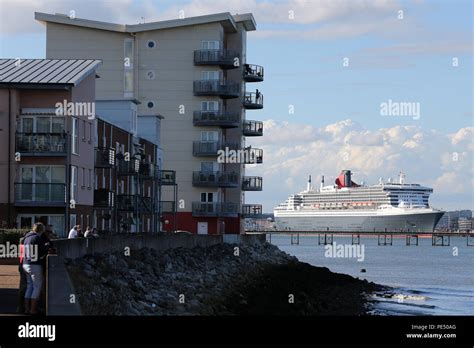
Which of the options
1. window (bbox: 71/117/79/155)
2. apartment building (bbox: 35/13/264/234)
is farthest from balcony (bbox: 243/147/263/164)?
window (bbox: 71/117/79/155)

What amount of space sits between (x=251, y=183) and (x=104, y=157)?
105 feet

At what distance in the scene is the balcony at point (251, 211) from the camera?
87125mm

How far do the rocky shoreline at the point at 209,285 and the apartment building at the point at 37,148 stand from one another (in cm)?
629

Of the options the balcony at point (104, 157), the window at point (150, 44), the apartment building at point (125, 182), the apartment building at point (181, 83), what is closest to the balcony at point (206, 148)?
the apartment building at point (181, 83)

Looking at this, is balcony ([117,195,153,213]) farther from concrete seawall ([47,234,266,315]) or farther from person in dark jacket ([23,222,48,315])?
person in dark jacket ([23,222,48,315])

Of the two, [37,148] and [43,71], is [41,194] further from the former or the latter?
[43,71]

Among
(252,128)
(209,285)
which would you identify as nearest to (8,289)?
(209,285)

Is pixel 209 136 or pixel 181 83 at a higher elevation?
pixel 181 83

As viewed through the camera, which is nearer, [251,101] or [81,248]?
[81,248]

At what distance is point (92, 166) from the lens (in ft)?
179

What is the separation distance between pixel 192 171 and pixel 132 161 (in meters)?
20.6

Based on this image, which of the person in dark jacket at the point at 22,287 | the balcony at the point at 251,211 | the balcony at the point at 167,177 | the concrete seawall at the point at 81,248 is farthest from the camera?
the balcony at the point at 251,211

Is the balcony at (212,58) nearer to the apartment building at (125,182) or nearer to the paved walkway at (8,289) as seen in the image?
the apartment building at (125,182)

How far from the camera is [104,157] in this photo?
2264 inches
